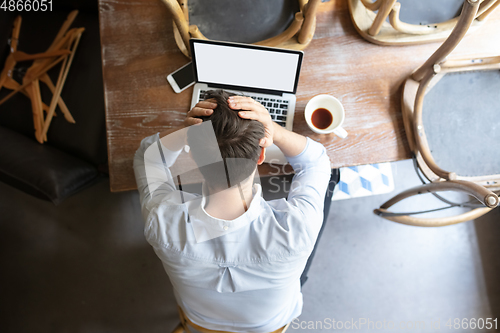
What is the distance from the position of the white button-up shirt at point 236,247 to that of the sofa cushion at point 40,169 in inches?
20.5

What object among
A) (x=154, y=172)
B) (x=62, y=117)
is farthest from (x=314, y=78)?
(x=62, y=117)

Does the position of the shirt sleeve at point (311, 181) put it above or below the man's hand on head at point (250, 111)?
below

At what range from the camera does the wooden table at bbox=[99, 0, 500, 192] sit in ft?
3.59

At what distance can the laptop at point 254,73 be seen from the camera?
0.94m

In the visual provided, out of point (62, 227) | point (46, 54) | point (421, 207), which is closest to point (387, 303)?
point (421, 207)

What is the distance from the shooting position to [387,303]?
5.53ft

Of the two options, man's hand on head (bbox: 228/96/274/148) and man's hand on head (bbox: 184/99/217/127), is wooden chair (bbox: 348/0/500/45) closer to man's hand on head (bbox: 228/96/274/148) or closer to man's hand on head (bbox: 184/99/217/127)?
man's hand on head (bbox: 228/96/274/148)

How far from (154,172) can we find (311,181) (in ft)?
1.64

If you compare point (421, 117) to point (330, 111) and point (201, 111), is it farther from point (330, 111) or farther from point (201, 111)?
point (201, 111)

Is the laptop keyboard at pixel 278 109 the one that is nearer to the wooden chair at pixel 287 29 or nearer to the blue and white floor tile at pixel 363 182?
the wooden chair at pixel 287 29

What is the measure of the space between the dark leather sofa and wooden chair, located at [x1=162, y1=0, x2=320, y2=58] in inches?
25.6

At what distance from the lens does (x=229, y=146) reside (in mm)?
736

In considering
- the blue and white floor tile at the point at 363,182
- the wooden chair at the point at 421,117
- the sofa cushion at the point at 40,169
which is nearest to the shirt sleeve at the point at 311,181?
the wooden chair at the point at 421,117

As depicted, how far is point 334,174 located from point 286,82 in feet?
1.64
